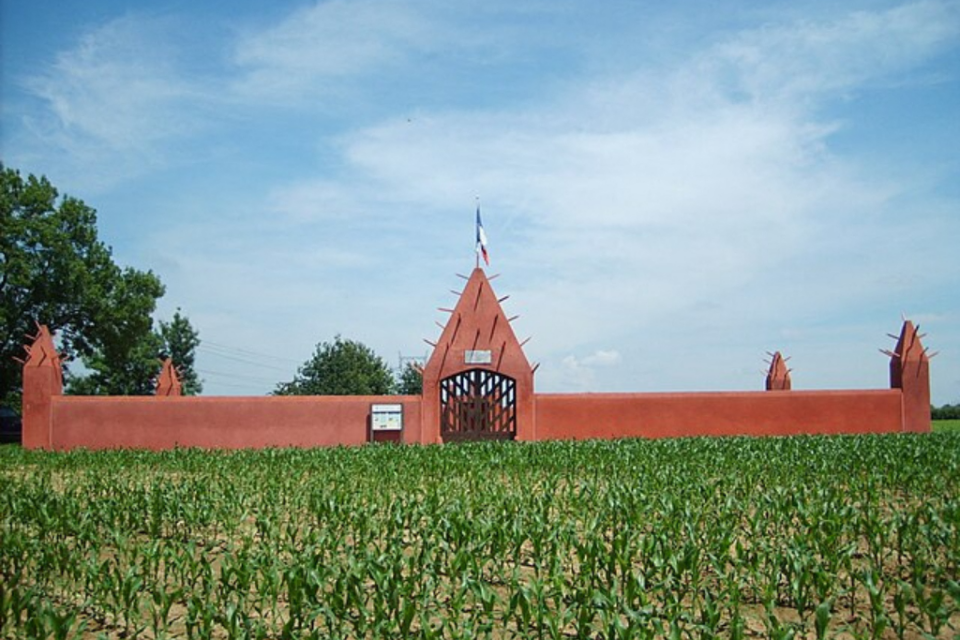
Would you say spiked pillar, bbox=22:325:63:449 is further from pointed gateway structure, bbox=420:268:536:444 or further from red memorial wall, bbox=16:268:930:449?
pointed gateway structure, bbox=420:268:536:444

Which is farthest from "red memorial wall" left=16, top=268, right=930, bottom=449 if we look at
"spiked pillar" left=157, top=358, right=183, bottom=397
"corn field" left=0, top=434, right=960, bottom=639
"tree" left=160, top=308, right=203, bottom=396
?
"tree" left=160, top=308, right=203, bottom=396

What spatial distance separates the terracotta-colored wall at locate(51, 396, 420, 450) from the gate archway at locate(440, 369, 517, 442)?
881 millimetres

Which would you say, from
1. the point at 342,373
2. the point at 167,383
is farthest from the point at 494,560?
the point at 342,373

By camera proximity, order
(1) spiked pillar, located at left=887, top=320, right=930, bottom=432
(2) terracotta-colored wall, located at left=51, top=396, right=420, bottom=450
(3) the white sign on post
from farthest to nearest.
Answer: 1. (1) spiked pillar, located at left=887, top=320, right=930, bottom=432
2. (2) terracotta-colored wall, located at left=51, top=396, right=420, bottom=450
3. (3) the white sign on post

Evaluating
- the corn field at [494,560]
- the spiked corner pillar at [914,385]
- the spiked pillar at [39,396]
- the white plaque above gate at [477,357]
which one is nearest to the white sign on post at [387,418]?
the white plaque above gate at [477,357]

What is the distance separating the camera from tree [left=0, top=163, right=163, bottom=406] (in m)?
32.6

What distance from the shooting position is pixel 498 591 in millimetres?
7871

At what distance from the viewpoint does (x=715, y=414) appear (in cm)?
2559

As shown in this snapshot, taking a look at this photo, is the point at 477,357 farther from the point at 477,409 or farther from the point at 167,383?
the point at 167,383

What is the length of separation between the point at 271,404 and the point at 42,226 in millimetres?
15057

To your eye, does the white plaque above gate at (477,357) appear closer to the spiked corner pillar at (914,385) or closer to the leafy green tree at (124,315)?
the spiked corner pillar at (914,385)

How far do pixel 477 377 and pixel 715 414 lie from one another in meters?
7.09

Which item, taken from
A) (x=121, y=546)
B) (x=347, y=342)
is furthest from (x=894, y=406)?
(x=347, y=342)

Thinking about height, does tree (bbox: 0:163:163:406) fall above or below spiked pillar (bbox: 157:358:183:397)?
above
